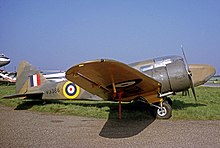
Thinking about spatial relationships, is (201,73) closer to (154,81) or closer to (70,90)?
(154,81)

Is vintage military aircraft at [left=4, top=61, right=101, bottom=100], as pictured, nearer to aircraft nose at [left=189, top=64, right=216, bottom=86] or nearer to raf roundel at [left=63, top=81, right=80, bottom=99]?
raf roundel at [left=63, top=81, right=80, bottom=99]

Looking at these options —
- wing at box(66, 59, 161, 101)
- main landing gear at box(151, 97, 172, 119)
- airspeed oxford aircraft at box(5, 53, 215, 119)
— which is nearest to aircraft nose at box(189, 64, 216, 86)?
airspeed oxford aircraft at box(5, 53, 215, 119)

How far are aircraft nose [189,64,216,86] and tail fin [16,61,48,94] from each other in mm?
6392

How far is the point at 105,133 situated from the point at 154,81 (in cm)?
222

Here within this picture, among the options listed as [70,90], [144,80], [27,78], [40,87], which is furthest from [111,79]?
[27,78]

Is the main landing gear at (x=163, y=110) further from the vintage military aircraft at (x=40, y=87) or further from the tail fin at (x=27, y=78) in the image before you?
the tail fin at (x=27, y=78)

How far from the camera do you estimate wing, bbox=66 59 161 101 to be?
541 cm

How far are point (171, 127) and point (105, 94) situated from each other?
2543 millimetres

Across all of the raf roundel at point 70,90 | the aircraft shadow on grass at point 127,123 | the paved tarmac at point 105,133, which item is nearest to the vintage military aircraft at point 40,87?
the raf roundel at point 70,90

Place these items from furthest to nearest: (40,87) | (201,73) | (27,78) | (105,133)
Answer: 1. (27,78)
2. (40,87)
3. (201,73)
4. (105,133)

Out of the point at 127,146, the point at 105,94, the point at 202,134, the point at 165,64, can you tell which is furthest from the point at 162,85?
the point at 127,146

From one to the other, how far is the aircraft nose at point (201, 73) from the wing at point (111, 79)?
1755 mm

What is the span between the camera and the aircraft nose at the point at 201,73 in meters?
8.67

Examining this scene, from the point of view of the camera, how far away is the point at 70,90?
34.2 feet
